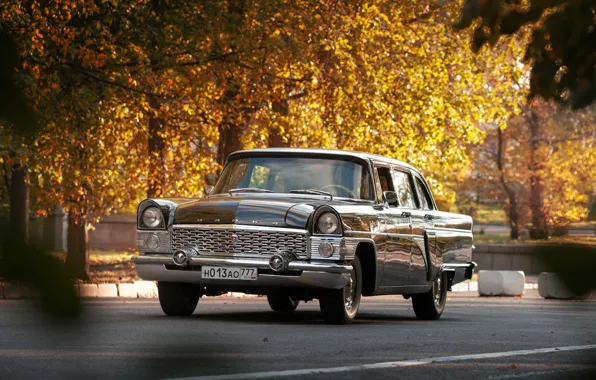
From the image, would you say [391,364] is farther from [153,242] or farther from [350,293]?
[153,242]

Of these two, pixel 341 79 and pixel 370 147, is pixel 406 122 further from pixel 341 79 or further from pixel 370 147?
pixel 341 79

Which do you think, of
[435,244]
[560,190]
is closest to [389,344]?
[435,244]

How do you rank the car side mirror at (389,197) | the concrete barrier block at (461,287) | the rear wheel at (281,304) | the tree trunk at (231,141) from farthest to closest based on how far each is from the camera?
the concrete barrier block at (461,287) → the tree trunk at (231,141) → the rear wheel at (281,304) → the car side mirror at (389,197)

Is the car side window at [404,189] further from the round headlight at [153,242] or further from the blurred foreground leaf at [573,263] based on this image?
the blurred foreground leaf at [573,263]

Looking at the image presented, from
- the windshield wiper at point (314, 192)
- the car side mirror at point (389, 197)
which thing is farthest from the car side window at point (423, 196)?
the windshield wiper at point (314, 192)

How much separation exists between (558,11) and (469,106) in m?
25.9

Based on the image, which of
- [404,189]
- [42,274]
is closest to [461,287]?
[404,189]

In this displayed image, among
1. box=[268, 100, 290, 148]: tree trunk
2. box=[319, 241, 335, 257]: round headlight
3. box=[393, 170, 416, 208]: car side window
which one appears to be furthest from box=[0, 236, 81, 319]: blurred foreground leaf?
box=[268, 100, 290, 148]: tree trunk

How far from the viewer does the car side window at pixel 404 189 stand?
42.0ft

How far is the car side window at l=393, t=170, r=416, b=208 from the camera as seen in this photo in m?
12.8

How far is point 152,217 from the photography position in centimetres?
1112

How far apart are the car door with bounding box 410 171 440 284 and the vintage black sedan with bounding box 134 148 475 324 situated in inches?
0.7

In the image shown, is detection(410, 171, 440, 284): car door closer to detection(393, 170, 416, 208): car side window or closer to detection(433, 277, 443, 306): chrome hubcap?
detection(393, 170, 416, 208): car side window

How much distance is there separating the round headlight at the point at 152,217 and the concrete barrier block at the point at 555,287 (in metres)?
9.52
